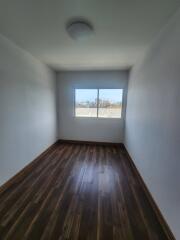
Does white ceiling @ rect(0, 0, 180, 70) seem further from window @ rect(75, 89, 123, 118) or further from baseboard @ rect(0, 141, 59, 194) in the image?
baseboard @ rect(0, 141, 59, 194)

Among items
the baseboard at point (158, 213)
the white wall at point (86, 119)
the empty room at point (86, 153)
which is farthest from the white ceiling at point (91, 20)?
the baseboard at point (158, 213)

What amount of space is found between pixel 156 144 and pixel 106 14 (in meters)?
1.74

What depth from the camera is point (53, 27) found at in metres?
1.62

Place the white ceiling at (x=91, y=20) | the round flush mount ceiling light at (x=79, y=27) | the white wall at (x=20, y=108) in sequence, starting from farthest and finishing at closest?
the white wall at (x=20, y=108) → the round flush mount ceiling light at (x=79, y=27) → the white ceiling at (x=91, y=20)

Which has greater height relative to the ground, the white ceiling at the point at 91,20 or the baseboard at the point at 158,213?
the white ceiling at the point at 91,20

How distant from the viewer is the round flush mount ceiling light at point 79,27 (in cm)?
151

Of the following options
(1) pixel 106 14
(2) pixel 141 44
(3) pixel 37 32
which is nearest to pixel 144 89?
(2) pixel 141 44

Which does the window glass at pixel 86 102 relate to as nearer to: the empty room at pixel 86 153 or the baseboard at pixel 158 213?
the empty room at pixel 86 153

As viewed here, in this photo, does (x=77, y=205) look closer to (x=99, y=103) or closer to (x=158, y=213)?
(x=158, y=213)

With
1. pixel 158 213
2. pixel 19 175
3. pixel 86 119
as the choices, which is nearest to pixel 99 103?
pixel 86 119

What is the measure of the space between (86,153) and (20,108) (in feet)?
6.68

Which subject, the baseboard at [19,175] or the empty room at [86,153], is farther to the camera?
the baseboard at [19,175]

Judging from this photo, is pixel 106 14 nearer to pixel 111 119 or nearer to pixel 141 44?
pixel 141 44

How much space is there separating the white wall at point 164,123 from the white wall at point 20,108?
2.33m
